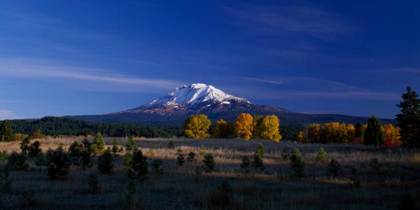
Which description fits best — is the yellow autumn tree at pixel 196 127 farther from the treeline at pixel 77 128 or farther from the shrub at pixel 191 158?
the shrub at pixel 191 158

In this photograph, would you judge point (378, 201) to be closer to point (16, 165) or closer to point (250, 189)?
point (250, 189)

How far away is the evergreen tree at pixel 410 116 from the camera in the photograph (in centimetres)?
3714

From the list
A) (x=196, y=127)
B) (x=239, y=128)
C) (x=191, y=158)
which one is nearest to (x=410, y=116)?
(x=191, y=158)

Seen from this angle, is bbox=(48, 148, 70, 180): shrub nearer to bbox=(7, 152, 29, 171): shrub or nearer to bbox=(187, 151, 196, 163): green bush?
bbox=(7, 152, 29, 171): shrub

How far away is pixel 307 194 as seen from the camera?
8016 millimetres

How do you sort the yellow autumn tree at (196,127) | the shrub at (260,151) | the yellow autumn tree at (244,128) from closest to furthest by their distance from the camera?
the shrub at (260,151)
the yellow autumn tree at (196,127)
the yellow autumn tree at (244,128)

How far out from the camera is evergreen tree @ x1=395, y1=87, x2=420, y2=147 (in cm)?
3714

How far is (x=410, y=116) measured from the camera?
37688 mm

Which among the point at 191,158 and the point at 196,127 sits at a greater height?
the point at 196,127

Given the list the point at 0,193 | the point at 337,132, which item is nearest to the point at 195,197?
the point at 0,193

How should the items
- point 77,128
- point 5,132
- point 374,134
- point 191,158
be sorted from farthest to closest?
point 77,128
point 5,132
point 374,134
point 191,158

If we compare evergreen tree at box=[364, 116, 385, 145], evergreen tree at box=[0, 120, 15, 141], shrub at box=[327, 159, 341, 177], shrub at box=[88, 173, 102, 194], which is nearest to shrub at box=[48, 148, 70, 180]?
shrub at box=[88, 173, 102, 194]

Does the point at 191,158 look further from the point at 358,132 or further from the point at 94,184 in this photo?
the point at 358,132

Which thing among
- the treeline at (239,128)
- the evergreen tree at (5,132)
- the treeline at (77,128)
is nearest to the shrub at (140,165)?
the treeline at (239,128)
